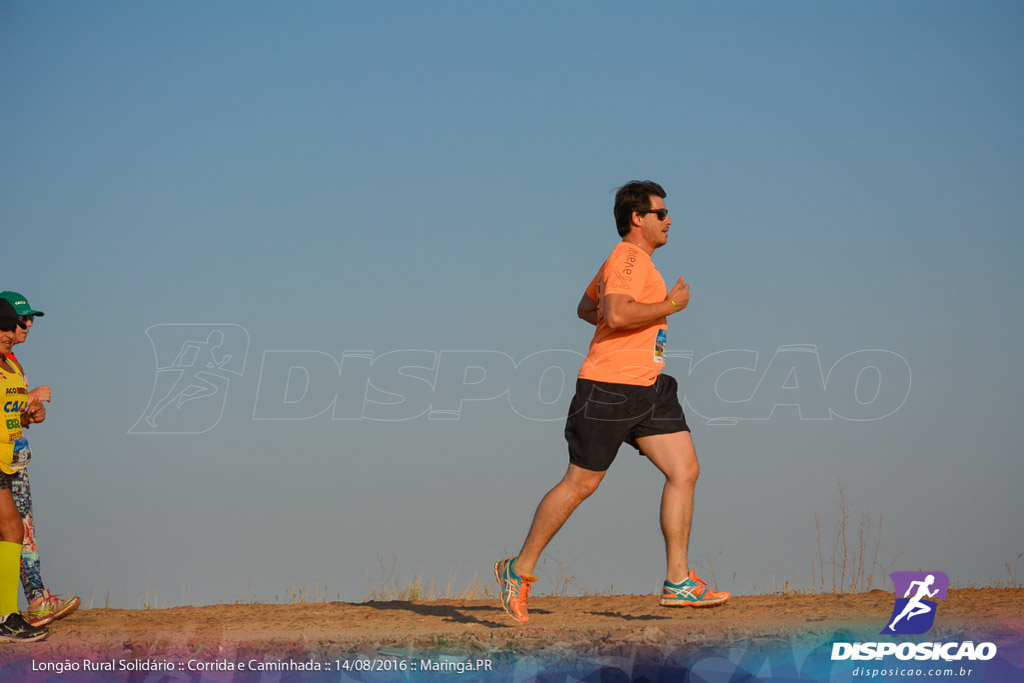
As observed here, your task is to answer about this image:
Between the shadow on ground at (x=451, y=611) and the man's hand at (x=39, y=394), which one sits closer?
the shadow on ground at (x=451, y=611)

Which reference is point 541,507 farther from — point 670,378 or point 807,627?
point 807,627

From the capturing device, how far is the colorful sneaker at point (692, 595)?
18.6ft

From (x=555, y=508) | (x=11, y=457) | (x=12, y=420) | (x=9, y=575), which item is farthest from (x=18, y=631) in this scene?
(x=555, y=508)

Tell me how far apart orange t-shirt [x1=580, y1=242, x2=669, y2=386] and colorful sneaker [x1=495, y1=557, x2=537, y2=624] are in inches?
44.9

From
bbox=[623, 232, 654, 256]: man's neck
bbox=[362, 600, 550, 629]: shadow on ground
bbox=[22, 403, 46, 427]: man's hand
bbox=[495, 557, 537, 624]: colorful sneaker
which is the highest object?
bbox=[623, 232, 654, 256]: man's neck

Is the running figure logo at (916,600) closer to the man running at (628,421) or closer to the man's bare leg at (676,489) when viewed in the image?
the man running at (628,421)

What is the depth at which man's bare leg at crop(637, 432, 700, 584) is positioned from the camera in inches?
224

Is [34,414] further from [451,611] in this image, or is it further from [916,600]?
[916,600]

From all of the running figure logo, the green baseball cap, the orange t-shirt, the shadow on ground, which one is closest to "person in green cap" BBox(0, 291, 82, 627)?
the green baseball cap

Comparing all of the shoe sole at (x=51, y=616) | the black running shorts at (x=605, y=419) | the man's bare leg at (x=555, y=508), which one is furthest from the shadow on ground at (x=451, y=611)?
the shoe sole at (x=51, y=616)

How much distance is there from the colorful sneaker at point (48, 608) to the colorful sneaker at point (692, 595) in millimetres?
3804

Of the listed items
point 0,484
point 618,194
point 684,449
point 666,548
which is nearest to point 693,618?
point 666,548

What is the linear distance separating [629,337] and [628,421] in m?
0.46

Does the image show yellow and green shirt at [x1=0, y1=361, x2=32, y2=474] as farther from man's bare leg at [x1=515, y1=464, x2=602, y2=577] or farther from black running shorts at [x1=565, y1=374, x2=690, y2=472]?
black running shorts at [x1=565, y1=374, x2=690, y2=472]
